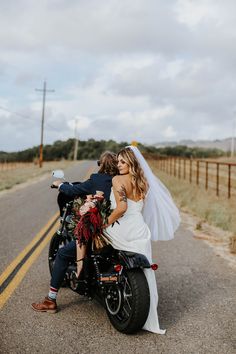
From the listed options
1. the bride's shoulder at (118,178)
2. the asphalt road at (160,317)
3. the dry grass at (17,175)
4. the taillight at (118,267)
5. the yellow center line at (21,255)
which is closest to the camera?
the asphalt road at (160,317)

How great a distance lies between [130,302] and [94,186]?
1.20m

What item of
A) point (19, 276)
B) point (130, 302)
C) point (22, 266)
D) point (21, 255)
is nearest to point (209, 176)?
point (21, 255)

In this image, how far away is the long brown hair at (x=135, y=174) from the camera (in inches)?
191

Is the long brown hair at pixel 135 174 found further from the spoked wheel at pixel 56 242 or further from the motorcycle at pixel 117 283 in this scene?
the spoked wheel at pixel 56 242

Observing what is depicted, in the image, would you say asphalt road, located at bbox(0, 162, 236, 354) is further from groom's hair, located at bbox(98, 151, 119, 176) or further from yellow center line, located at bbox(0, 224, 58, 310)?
groom's hair, located at bbox(98, 151, 119, 176)

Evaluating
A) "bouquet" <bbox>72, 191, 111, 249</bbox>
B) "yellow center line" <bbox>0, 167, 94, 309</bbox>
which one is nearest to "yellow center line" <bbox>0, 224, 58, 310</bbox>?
"yellow center line" <bbox>0, 167, 94, 309</bbox>

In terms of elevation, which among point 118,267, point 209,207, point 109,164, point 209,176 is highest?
point 109,164

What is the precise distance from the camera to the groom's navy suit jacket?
16.6 feet

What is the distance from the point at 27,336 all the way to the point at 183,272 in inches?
129

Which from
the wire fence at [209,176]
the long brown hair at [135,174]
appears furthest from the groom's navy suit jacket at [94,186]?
the wire fence at [209,176]

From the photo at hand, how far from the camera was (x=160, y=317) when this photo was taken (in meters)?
5.32

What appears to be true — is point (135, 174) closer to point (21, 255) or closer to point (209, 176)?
point (21, 255)

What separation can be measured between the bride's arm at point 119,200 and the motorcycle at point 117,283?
345 millimetres

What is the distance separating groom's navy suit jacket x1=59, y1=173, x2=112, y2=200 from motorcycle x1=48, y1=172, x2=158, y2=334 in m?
0.39
